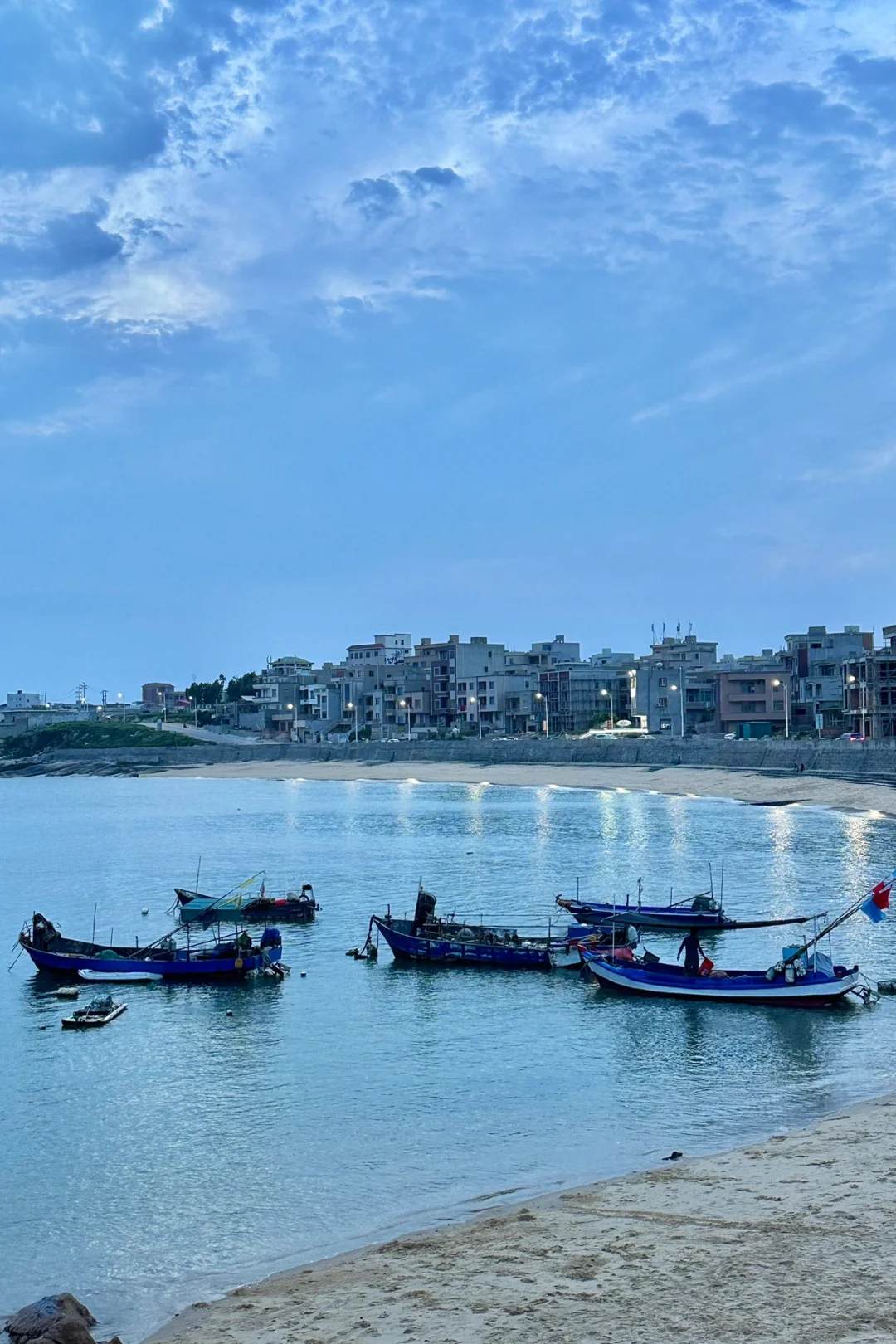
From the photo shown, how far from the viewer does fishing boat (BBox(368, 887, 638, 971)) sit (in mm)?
42219

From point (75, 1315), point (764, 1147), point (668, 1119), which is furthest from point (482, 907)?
point (75, 1315)

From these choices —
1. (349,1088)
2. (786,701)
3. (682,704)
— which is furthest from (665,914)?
(682,704)

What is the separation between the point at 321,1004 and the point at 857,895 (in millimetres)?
26142

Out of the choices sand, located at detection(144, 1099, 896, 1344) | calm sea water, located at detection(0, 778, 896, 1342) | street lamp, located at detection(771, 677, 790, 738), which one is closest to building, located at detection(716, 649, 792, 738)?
street lamp, located at detection(771, 677, 790, 738)

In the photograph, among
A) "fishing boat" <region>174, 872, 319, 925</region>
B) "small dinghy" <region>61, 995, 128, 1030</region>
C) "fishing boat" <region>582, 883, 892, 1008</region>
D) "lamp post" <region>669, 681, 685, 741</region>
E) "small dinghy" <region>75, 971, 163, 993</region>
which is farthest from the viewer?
"lamp post" <region>669, 681, 685, 741</region>

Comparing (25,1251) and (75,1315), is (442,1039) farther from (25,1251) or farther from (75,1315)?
(75,1315)

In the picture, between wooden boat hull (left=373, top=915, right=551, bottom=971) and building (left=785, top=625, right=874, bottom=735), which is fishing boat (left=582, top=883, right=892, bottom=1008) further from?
building (left=785, top=625, right=874, bottom=735)

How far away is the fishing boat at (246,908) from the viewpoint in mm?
48819

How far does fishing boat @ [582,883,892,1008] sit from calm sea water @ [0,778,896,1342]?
0.58 meters

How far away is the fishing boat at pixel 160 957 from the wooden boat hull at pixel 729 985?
11.6 meters

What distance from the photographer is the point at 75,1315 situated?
16203 millimetres

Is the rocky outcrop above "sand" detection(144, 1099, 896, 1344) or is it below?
below

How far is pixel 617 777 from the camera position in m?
131

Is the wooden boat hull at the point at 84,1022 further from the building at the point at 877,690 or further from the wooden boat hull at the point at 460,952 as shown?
the building at the point at 877,690
